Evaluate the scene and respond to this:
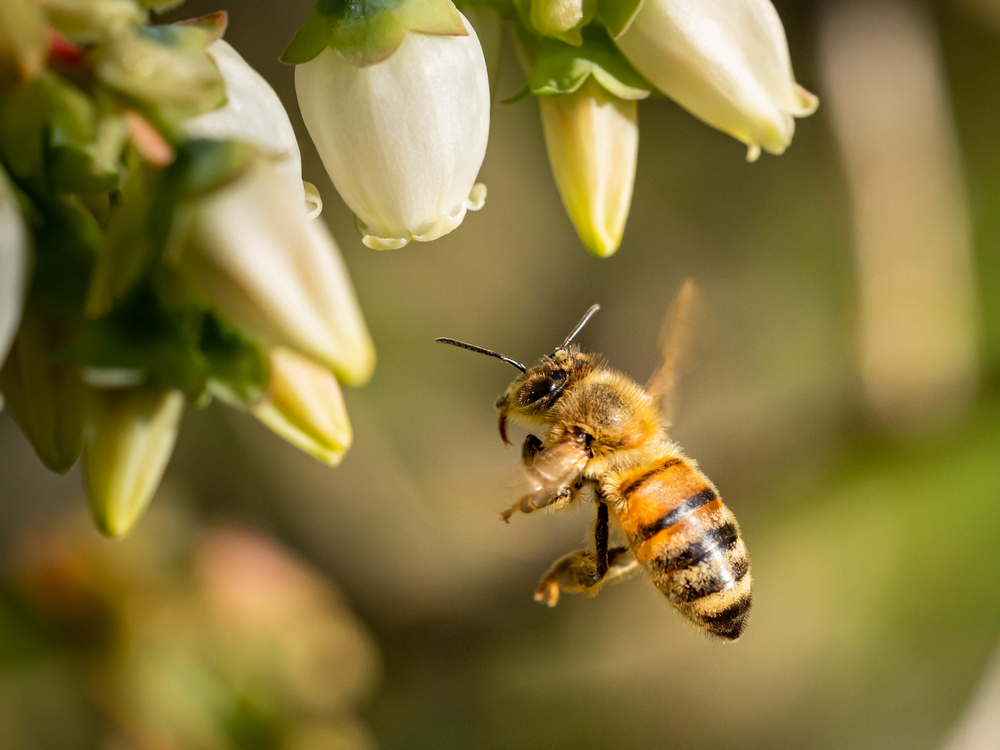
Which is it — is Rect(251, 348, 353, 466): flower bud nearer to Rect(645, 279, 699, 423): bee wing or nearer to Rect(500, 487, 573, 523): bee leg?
Rect(500, 487, 573, 523): bee leg

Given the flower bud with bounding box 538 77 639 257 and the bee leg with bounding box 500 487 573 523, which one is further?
the bee leg with bounding box 500 487 573 523

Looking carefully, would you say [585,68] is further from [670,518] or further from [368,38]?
[670,518]

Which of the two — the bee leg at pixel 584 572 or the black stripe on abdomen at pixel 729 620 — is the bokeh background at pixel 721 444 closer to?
the bee leg at pixel 584 572

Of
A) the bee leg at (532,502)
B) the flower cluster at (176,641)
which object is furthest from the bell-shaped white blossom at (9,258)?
the flower cluster at (176,641)

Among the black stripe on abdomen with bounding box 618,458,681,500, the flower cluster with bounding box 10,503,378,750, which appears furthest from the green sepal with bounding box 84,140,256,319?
the flower cluster with bounding box 10,503,378,750

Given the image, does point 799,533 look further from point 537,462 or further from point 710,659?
point 537,462

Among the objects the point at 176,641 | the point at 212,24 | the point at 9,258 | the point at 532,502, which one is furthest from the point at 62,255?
the point at 176,641
